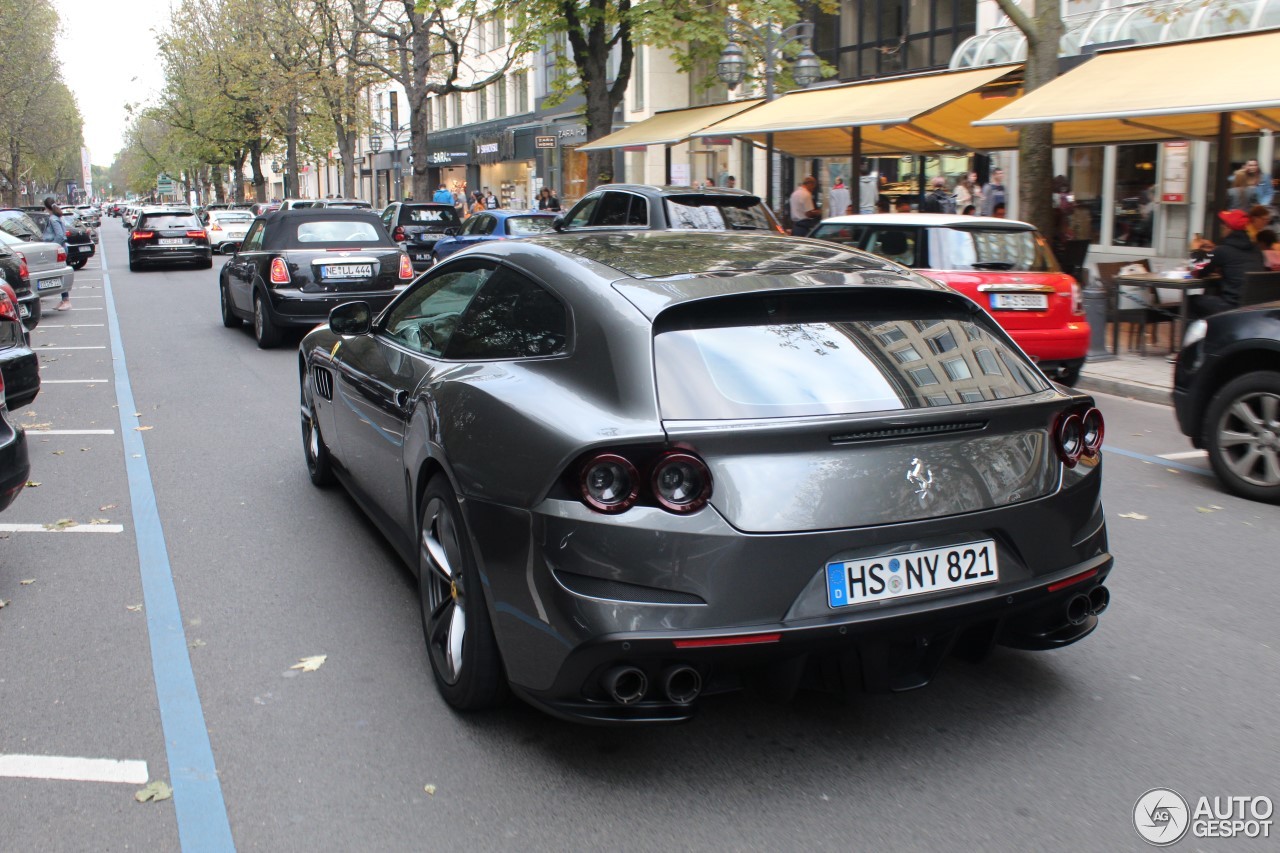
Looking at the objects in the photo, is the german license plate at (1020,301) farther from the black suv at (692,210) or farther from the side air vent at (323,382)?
the side air vent at (323,382)

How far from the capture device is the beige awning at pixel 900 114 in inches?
635

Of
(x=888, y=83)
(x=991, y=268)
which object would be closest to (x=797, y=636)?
(x=991, y=268)

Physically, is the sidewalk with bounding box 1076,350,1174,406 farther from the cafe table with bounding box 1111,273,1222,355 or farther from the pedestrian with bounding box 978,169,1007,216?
the pedestrian with bounding box 978,169,1007,216

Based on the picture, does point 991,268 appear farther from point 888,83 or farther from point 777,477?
point 888,83

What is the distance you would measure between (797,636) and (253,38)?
1999 inches

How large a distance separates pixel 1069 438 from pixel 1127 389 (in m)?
7.59

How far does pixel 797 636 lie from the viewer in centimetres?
307

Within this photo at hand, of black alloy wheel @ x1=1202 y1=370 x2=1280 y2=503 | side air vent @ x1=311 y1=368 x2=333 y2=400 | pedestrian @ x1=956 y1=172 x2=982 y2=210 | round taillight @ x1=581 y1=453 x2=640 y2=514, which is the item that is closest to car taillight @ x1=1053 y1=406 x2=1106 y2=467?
round taillight @ x1=581 y1=453 x2=640 y2=514

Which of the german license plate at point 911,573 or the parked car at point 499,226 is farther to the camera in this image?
the parked car at point 499,226

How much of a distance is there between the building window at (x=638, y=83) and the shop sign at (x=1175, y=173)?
840 inches

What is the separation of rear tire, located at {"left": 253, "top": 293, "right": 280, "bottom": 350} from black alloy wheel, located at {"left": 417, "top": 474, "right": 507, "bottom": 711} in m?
10.2

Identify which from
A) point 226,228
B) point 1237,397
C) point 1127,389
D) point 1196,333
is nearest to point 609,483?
point 1237,397

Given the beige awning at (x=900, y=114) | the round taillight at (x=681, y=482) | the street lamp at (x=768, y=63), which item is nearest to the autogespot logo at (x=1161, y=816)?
the round taillight at (x=681, y=482)

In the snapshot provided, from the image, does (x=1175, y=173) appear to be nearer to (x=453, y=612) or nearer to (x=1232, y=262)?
(x=1232, y=262)
